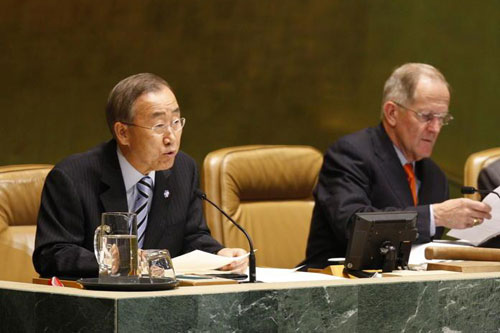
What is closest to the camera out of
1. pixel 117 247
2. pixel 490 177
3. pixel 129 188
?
pixel 117 247

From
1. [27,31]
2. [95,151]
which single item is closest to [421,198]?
[95,151]

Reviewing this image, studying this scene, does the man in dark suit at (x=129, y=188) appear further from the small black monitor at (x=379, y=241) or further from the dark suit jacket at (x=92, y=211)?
the small black monitor at (x=379, y=241)

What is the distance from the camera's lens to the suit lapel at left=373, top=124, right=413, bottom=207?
373 centimetres

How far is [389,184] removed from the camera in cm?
372

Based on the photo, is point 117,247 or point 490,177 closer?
point 117,247

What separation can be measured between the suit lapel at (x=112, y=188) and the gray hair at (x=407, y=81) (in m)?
1.32

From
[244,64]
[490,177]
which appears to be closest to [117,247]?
[490,177]

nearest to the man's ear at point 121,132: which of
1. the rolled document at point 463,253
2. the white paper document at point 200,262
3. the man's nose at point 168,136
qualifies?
the man's nose at point 168,136

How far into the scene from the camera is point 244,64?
506cm

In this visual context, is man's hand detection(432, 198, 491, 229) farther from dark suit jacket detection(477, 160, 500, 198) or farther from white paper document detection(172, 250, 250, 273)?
white paper document detection(172, 250, 250, 273)

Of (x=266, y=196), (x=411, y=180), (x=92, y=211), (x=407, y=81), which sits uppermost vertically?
(x=407, y=81)

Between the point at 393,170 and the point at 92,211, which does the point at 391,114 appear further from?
the point at 92,211

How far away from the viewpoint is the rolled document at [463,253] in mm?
2791

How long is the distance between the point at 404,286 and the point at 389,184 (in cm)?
152
